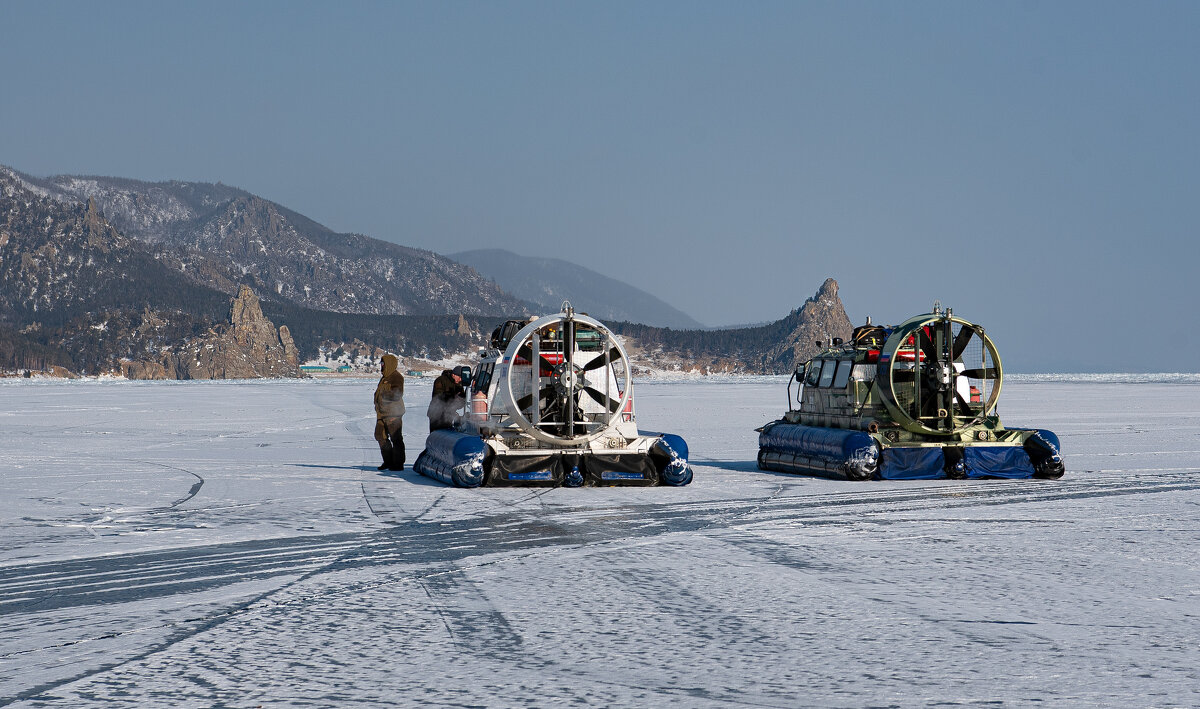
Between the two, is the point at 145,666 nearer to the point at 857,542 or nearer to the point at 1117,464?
the point at 857,542

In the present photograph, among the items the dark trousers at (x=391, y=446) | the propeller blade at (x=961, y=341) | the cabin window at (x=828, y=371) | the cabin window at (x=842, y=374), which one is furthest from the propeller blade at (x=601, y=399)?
the propeller blade at (x=961, y=341)

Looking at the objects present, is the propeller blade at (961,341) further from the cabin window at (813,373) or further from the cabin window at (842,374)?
the cabin window at (813,373)

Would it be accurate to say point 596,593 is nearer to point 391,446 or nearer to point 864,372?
point 391,446

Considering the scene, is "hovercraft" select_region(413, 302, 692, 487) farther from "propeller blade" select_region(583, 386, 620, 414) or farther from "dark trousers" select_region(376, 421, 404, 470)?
"dark trousers" select_region(376, 421, 404, 470)

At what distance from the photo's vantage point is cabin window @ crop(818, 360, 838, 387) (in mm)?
22095

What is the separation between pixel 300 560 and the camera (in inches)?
443

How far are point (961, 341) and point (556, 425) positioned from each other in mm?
7602

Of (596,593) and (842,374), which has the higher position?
(842,374)

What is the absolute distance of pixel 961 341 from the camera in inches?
845

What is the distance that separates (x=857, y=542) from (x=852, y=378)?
897cm

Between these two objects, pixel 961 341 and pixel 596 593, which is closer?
pixel 596 593

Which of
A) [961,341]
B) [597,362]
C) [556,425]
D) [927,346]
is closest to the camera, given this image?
[556,425]

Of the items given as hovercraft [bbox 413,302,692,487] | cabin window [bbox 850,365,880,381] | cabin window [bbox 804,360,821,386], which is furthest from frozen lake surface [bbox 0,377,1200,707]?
cabin window [bbox 804,360,821,386]

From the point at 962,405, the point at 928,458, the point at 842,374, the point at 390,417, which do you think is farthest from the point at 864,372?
the point at 390,417
